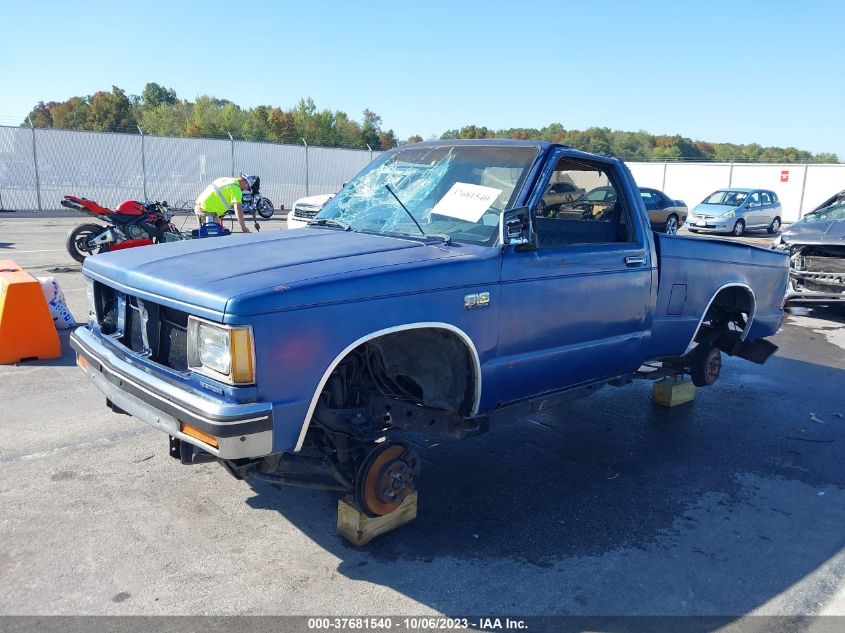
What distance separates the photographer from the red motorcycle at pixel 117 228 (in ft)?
36.8

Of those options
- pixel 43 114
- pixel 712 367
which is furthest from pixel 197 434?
pixel 43 114

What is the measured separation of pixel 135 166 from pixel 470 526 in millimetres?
24880

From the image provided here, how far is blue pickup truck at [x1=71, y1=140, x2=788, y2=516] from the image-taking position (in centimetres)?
292

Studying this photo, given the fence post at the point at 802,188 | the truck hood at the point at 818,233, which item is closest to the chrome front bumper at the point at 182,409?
the truck hood at the point at 818,233

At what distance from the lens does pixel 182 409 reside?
2.95 meters

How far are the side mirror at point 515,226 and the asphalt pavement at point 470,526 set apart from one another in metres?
1.57

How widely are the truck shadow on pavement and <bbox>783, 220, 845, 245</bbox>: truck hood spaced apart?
14.2 ft

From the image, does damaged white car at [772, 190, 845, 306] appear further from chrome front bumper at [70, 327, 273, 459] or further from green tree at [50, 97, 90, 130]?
green tree at [50, 97, 90, 130]

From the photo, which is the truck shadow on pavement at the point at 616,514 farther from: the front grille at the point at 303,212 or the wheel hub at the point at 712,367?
the front grille at the point at 303,212

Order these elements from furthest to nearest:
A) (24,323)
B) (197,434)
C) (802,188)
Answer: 1. (802,188)
2. (24,323)
3. (197,434)

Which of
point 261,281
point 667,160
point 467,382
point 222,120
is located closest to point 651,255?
point 467,382

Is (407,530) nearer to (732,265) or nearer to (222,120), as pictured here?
(732,265)

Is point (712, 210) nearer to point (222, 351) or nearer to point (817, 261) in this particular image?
point (817, 261)

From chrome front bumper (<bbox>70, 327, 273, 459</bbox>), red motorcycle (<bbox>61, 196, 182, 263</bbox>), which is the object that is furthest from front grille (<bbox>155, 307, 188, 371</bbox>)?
red motorcycle (<bbox>61, 196, 182, 263</bbox>)
